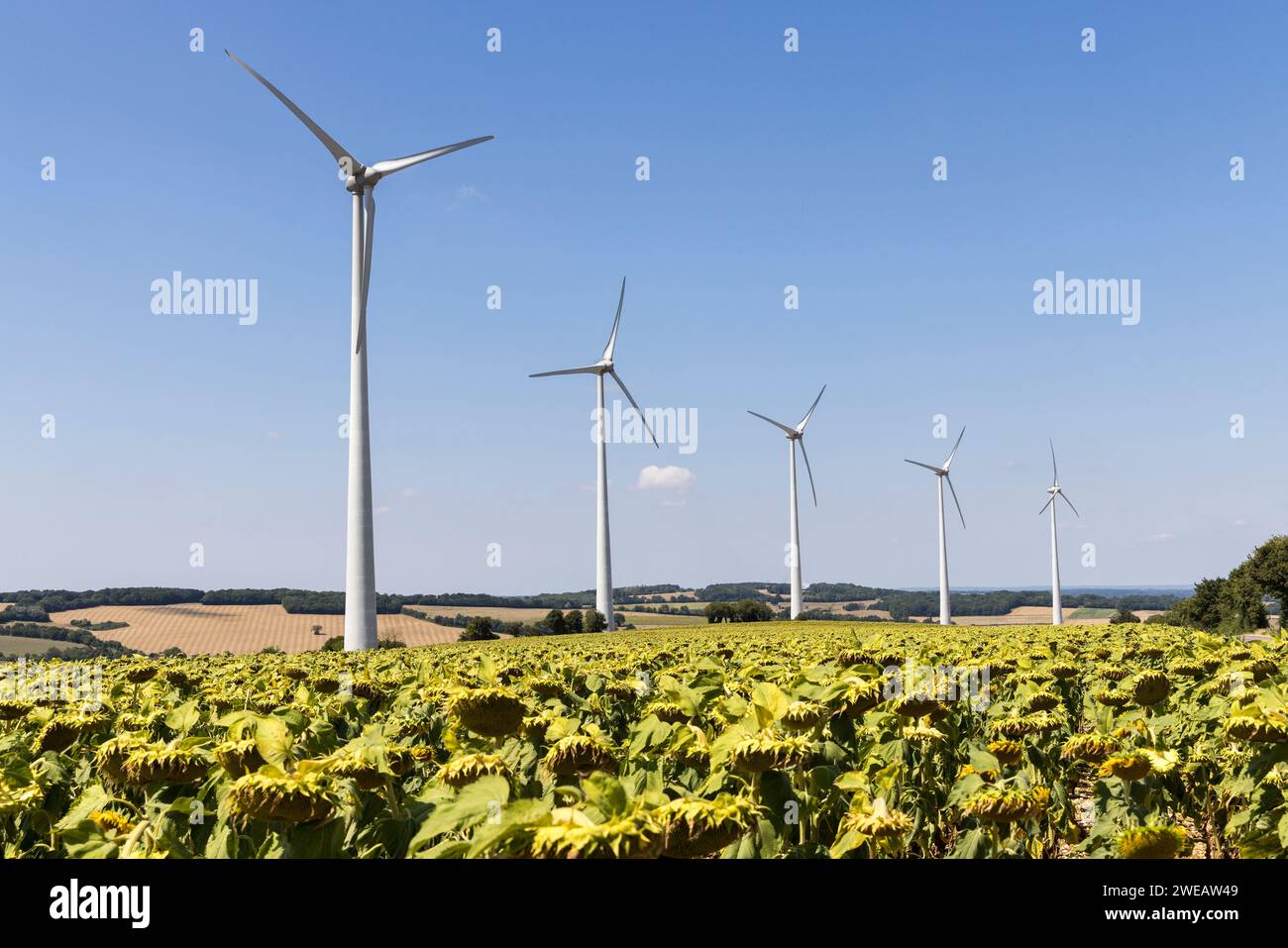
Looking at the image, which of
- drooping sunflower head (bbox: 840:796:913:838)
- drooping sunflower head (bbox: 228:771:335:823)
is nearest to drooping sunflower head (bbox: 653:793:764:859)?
drooping sunflower head (bbox: 840:796:913:838)

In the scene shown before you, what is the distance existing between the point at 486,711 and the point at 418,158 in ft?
154

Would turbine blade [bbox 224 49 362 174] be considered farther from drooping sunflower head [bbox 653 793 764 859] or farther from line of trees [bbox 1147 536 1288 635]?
line of trees [bbox 1147 536 1288 635]

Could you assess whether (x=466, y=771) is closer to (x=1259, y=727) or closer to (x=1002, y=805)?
(x=1002, y=805)

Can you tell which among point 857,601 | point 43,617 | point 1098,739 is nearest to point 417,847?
point 1098,739

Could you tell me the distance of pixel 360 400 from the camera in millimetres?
45938

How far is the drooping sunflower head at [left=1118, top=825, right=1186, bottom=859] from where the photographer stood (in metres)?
3.62

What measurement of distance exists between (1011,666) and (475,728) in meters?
6.25

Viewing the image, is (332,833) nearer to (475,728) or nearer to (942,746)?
(475,728)

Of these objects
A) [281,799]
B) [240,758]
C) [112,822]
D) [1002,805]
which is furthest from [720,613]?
[281,799]

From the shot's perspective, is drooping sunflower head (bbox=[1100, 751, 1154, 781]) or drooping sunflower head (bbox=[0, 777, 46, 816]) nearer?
drooping sunflower head (bbox=[0, 777, 46, 816])

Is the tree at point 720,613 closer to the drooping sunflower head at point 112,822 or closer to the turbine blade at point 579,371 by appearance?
the turbine blade at point 579,371

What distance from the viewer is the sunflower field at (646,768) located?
2.85 metres

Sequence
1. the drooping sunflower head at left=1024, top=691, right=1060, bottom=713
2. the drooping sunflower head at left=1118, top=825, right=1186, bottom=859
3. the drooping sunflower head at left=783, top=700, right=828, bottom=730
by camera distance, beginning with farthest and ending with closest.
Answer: the drooping sunflower head at left=1024, top=691, right=1060, bottom=713 < the drooping sunflower head at left=783, top=700, right=828, bottom=730 < the drooping sunflower head at left=1118, top=825, right=1186, bottom=859

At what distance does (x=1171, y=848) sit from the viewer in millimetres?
3637
